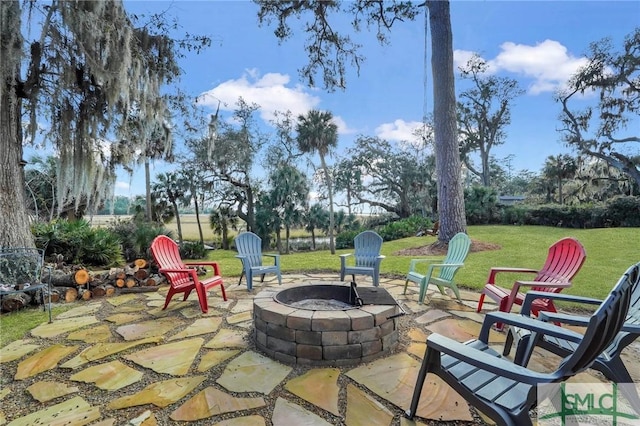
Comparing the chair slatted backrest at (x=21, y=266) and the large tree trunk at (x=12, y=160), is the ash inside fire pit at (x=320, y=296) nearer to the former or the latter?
the chair slatted backrest at (x=21, y=266)

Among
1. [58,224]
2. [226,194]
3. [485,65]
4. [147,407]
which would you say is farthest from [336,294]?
[485,65]

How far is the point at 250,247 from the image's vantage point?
4.68 meters

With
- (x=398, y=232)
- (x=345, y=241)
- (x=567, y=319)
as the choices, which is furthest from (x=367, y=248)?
(x=345, y=241)

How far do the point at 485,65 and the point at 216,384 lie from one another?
22647mm

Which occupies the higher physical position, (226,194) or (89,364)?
(226,194)

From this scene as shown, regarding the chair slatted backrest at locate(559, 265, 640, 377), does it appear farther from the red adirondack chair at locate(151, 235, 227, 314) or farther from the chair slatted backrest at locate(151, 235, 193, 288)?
the chair slatted backrest at locate(151, 235, 193, 288)

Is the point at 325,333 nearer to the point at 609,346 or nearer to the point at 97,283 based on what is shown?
the point at 609,346

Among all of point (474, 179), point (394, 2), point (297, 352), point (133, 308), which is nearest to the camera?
point (297, 352)

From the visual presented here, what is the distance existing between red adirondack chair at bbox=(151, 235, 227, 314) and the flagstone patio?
14.3 inches

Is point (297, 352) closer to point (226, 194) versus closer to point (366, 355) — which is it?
point (366, 355)

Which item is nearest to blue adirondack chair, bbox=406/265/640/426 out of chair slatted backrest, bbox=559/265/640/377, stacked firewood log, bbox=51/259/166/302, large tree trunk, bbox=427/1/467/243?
chair slatted backrest, bbox=559/265/640/377

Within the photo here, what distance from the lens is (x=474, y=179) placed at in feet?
87.6

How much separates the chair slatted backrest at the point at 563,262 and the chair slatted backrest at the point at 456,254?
0.78 metres

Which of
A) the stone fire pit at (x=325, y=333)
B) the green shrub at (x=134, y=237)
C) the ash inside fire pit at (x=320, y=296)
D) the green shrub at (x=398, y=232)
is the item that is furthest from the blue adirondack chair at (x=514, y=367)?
the green shrub at (x=398, y=232)
